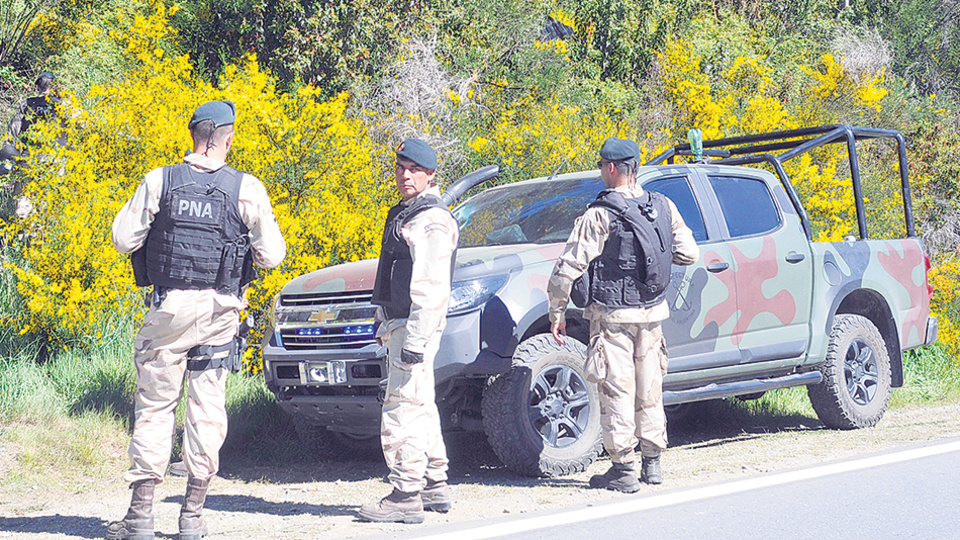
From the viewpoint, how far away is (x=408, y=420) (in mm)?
4582

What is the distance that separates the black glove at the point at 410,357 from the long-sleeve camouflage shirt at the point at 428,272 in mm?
16

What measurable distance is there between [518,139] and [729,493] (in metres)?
6.54

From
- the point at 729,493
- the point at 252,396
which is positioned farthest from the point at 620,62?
the point at 729,493

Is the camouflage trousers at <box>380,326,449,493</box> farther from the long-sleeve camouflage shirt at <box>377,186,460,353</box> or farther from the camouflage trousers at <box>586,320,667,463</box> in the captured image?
the camouflage trousers at <box>586,320,667,463</box>

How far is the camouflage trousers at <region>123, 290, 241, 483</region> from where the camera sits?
420 centimetres

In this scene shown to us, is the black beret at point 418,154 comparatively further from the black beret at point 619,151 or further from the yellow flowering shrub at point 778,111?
the yellow flowering shrub at point 778,111

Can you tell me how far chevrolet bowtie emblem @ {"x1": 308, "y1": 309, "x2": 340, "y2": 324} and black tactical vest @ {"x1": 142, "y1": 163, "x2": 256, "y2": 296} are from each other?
1.26 m

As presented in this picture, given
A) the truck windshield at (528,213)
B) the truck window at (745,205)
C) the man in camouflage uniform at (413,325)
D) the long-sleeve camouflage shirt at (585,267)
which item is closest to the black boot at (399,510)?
the man in camouflage uniform at (413,325)

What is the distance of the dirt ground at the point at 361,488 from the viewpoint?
458cm

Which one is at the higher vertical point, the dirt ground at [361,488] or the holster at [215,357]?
the holster at [215,357]

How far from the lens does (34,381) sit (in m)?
6.70

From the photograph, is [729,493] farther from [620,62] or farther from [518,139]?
[620,62]

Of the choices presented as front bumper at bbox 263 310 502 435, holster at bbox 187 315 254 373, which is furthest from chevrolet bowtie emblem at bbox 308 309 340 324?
holster at bbox 187 315 254 373

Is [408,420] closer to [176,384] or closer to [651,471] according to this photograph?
[176,384]
